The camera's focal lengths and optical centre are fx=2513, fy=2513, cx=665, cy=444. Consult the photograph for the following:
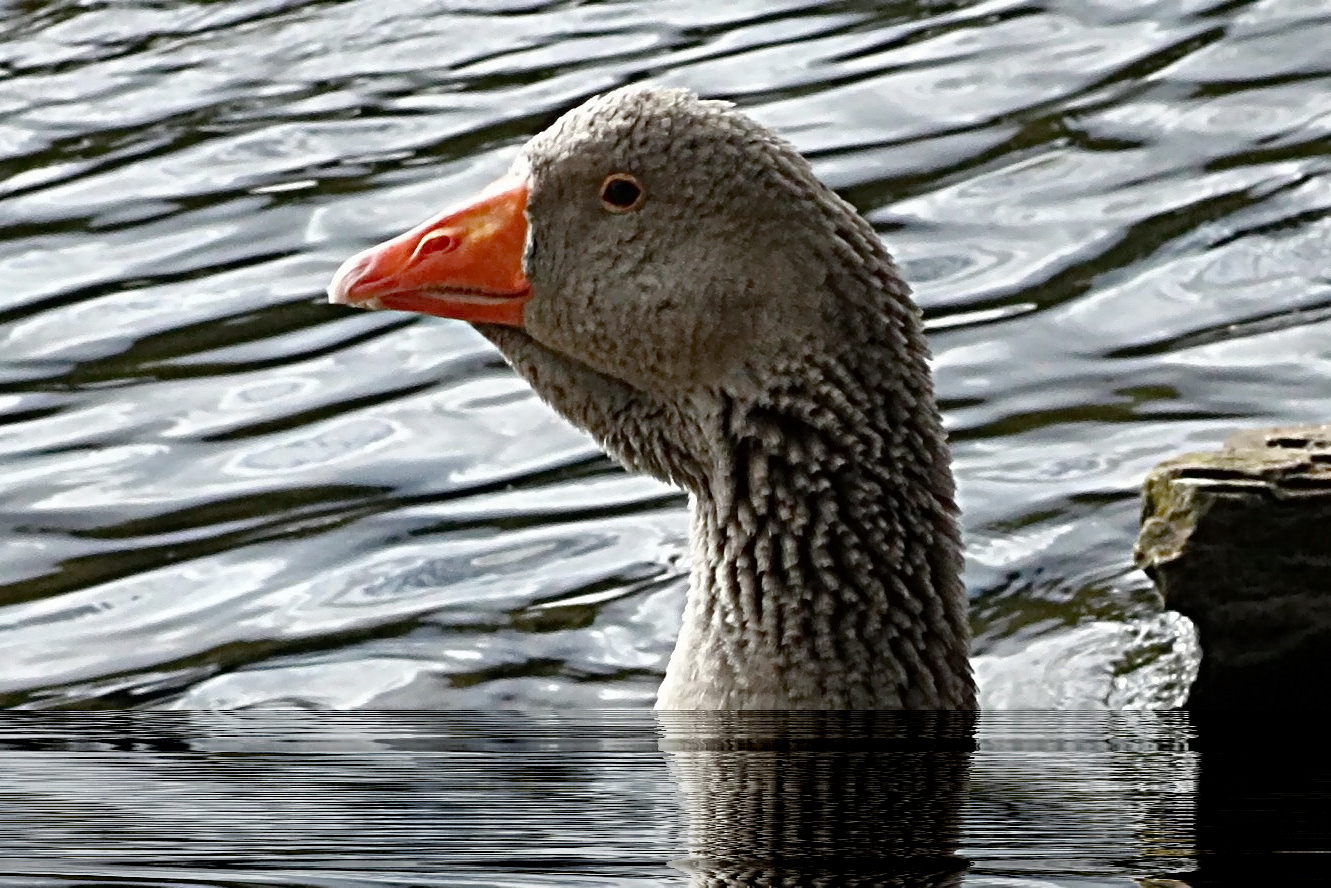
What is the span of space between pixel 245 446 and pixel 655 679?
2.66 meters

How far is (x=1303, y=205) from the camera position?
12094mm

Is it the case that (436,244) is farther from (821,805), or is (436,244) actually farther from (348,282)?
(821,805)

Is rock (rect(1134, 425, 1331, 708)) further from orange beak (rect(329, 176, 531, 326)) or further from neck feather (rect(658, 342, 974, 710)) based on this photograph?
orange beak (rect(329, 176, 531, 326))

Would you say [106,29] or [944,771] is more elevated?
[106,29]

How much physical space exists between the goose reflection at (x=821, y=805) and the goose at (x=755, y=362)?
2.34 ft

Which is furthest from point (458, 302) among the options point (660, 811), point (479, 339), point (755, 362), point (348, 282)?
point (479, 339)

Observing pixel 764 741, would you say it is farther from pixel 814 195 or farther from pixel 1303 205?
pixel 1303 205

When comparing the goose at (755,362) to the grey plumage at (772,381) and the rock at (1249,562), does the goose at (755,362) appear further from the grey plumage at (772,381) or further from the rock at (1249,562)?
the rock at (1249,562)

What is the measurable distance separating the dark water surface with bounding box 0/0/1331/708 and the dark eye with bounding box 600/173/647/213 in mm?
2227

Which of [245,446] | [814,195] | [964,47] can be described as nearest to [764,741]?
[814,195]

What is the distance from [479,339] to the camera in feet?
38.0

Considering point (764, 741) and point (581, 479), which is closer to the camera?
point (764, 741)

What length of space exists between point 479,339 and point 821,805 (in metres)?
7.68

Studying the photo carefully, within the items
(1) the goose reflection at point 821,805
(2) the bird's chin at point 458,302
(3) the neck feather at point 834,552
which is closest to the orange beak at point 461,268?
(2) the bird's chin at point 458,302
